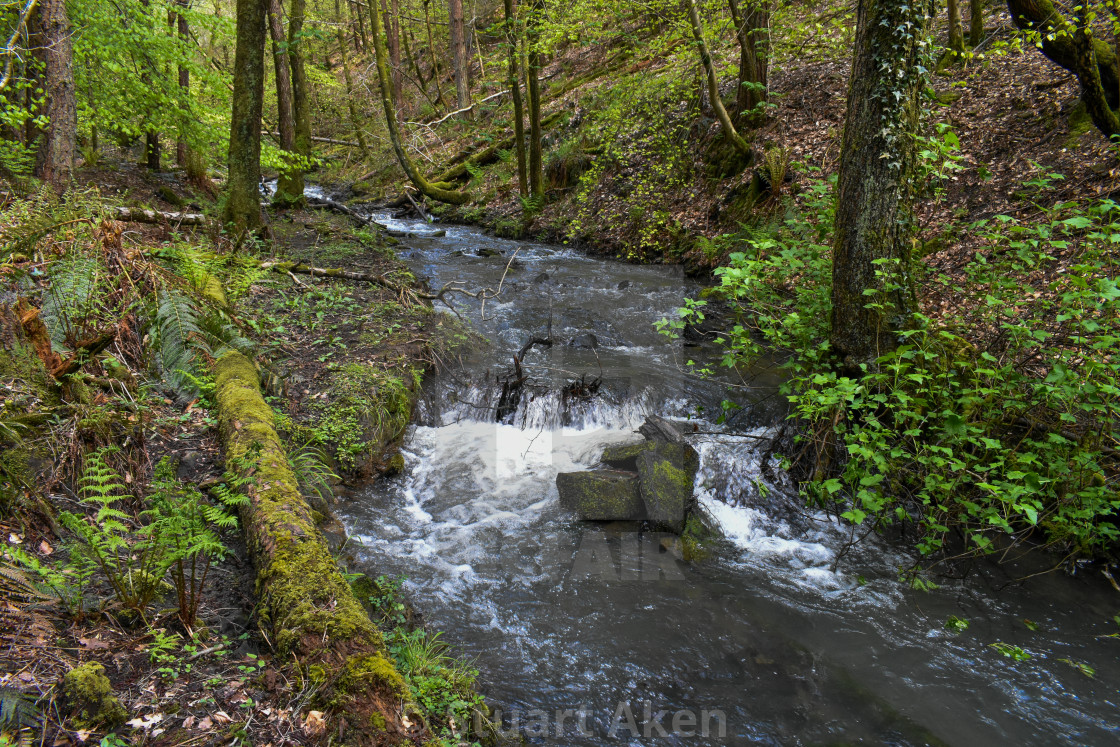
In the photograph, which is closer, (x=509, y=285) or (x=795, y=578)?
(x=795, y=578)

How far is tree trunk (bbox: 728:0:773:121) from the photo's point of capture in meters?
11.2

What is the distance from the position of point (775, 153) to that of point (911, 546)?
807 cm

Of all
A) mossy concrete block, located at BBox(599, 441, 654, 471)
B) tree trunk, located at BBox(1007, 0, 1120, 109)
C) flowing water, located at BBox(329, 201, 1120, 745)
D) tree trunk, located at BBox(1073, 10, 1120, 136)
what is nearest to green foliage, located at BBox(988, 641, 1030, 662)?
flowing water, located at BBox(329, 201, 1120, 745)

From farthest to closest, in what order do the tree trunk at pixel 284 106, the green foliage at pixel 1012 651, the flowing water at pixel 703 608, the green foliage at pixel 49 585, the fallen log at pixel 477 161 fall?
the fallen log at pixel 477 161, the tree trunk at pixel 284 106, the green foliage at pixel 1012 651, the flowing water at pixel 703 608, the green foliage at pixel 49 585

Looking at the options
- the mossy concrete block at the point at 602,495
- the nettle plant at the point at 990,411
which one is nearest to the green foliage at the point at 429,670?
the mossy concrete block at the point at 602,495

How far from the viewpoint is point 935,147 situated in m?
4.78

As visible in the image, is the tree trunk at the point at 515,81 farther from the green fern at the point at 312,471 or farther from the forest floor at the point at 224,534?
the green fern at the point at 312,471

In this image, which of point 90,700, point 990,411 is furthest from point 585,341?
point 90,700

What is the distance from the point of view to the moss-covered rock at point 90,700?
205cm

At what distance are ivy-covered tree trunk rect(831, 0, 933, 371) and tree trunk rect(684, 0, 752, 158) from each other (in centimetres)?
551

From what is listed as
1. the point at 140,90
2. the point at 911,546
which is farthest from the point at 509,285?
the point at 911,546

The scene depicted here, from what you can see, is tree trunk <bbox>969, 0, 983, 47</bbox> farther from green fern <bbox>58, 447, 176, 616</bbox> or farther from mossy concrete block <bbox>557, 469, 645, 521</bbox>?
green fern <bbox>58, 447, 176, 616</bbox>

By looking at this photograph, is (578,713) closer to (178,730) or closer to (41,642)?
(178,730)

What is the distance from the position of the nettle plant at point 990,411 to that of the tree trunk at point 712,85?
6.33 meters
